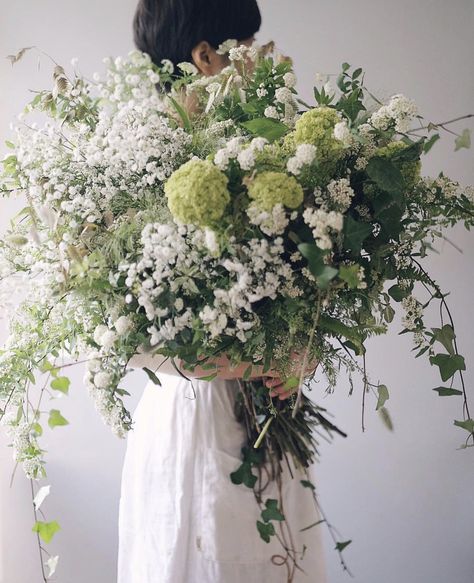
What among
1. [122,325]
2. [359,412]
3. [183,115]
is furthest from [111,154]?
[359,412]

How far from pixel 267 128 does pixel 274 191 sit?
148 mm

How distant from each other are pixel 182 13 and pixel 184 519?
0.91 metres

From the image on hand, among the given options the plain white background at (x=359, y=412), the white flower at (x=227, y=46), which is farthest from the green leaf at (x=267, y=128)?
the plain white background at (x=359, y=412)

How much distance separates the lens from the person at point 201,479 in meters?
1.19

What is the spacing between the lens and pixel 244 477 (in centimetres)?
119

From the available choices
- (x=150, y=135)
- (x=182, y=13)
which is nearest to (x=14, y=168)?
(x=150, y=135)

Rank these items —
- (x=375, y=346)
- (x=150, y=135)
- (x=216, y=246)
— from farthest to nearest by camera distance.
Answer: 1. (x=375, y=346)
2. (x=150, y=135)
3. (x=216, y=246)

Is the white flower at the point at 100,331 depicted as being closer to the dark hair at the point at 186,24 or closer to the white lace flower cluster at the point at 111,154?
the white lace flower cluster at the point at 111,154

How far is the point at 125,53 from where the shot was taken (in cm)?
175

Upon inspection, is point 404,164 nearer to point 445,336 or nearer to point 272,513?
point 445,336

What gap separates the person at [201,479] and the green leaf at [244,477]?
1cm

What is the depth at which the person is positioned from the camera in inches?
46.8

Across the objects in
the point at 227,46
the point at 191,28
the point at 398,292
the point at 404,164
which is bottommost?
the point at 398,292

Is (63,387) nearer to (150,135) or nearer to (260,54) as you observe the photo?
(150,135)
